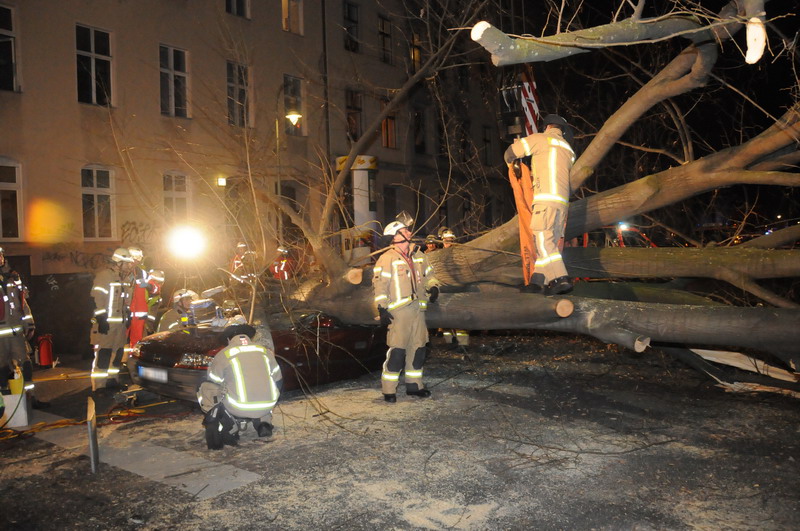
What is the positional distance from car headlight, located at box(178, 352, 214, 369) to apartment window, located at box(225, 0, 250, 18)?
1468cm

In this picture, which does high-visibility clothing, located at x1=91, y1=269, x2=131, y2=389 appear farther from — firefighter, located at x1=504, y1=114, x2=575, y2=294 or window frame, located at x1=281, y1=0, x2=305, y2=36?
window frame, located at x1=281, y1=0, x2=305, y2=36

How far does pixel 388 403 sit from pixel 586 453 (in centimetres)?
257

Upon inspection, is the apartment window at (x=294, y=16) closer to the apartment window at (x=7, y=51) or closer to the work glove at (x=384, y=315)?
the apartment window at (x=7, y=51)

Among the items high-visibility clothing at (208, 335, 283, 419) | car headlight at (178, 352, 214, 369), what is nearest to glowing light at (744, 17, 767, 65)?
high-visibility clothing at (208, 335, 283, 419)

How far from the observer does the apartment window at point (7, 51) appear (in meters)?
13.9

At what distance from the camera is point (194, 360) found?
22.6 ft

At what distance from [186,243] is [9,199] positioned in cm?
380

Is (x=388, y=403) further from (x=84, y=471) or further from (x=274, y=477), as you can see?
(x=84, y=471)

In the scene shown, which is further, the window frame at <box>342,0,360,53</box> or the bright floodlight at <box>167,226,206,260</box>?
the window frame at <box>342,0,360,53</box>

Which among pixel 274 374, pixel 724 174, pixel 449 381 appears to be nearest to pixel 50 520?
pixel 274 374

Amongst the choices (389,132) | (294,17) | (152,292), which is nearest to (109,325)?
(152,292)

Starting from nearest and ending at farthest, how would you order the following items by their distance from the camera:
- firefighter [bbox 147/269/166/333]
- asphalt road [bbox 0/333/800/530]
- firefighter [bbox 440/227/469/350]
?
1. asphalt road [bbox 0/333/800/530]
2. firefighter [bbox 147/269/166/333]
3. firefighter [bbox 440/227/469/350]

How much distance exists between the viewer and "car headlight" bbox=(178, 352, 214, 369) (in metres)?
6.84

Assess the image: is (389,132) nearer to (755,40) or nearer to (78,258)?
(78,258)
